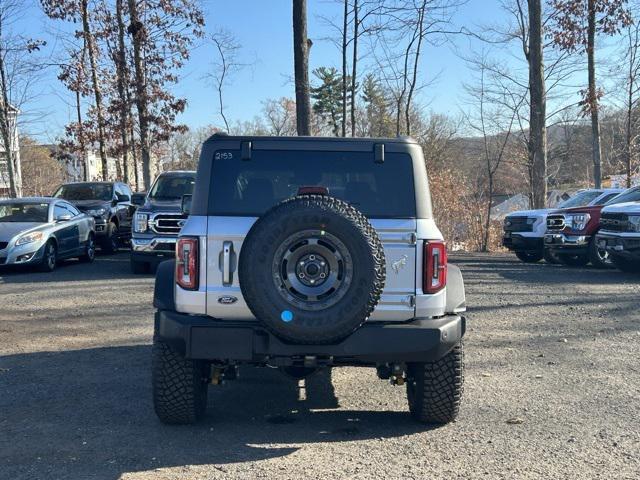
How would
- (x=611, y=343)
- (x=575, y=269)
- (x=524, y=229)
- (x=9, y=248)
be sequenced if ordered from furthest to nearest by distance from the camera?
(x=524, y=229), (x=575, y=269), (x=9, y=248), (x=611, y=343)

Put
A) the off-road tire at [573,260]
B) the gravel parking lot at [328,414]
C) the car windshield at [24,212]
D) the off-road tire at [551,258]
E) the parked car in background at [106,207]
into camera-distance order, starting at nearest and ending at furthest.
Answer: the gravel parking lot at [328,414] → the car windshield at [24,212] → the off-road tire at [573,260] → the off-road tire at [551,258] → the parked car in background at [106,207]

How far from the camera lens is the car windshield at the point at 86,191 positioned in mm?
17859

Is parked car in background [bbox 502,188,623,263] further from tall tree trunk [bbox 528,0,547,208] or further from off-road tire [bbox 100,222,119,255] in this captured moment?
off-road tire [bbox 100,222,119,255]

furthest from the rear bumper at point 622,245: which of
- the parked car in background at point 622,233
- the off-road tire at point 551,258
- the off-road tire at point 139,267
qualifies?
the off-road tire at point 139,267

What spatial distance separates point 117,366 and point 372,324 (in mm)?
3298

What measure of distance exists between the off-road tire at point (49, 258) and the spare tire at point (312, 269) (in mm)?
10471

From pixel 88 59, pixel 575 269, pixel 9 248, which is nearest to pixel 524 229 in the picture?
pixel 575 269

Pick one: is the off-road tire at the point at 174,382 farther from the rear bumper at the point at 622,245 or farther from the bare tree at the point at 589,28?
the bare tree at the point at 589,28

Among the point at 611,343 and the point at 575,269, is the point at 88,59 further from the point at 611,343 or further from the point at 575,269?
the point at 611,343

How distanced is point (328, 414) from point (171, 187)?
29.6 ft

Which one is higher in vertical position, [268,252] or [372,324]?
[268,252]

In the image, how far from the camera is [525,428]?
4680 mm

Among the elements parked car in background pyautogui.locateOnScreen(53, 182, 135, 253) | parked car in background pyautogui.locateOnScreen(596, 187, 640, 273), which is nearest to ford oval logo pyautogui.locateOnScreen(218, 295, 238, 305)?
parked car in background pyautogui.locateOnScreen(596, 187, 640, 273)

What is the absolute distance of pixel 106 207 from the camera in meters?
17.2
